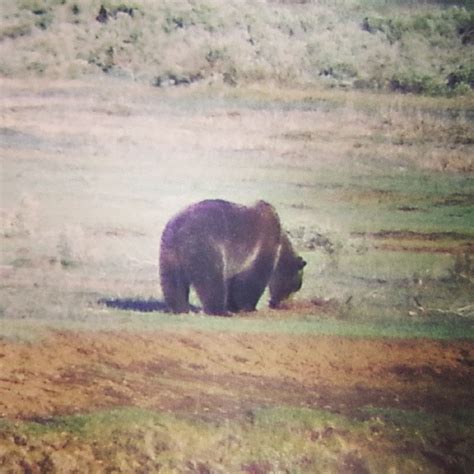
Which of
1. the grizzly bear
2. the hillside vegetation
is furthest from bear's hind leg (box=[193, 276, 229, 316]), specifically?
the hillside vegetation

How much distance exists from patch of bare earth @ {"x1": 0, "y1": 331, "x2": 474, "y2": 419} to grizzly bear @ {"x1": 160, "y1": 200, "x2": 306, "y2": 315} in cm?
15

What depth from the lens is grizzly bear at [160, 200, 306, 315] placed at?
301 centimetres

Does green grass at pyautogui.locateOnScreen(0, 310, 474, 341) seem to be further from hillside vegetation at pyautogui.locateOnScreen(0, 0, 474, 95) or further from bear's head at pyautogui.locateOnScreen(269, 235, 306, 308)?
hillside vegetation at pyautogui.locateOnScreen(0, 0, 474, 95)

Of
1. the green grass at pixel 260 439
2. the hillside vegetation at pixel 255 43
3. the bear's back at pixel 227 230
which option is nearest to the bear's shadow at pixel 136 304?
the bear's back at pixel 227 230

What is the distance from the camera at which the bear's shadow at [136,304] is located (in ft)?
9.81

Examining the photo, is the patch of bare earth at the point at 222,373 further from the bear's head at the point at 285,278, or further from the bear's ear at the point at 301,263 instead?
the bear's ear at the point at 301,263

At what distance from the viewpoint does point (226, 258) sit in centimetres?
303

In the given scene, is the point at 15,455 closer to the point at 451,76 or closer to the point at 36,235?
the point at 36,235

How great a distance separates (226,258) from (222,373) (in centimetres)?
42

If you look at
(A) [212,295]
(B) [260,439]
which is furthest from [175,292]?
(B) [260,439]

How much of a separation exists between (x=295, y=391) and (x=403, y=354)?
423 millimetres

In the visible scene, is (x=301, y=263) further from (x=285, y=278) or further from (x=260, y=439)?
(x=260, y=439)

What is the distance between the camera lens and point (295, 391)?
298 cm

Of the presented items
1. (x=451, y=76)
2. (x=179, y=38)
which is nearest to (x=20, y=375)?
(x=179, y=38)
